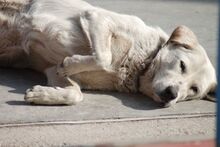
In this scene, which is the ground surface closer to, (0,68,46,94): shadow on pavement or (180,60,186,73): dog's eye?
(0,68,46,94): shadow on pavement

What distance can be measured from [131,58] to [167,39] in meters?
0.46

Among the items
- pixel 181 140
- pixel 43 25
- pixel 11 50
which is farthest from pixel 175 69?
pixel 181 140

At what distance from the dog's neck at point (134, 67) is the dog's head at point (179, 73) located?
57 millimetres

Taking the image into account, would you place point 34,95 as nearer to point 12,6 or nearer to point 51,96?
point 51,96

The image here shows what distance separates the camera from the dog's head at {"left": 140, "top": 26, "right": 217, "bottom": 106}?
478 centimetres

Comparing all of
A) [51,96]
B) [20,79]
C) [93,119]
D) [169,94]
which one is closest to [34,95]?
[51,96]

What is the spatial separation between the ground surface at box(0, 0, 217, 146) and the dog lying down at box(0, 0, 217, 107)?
0.14m

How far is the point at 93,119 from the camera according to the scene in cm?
431

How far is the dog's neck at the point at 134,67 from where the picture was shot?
4.96 meters

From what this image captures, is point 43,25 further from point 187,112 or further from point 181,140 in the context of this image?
point 181,140

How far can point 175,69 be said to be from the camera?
16.0 ft

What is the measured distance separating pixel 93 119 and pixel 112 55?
2.71ft

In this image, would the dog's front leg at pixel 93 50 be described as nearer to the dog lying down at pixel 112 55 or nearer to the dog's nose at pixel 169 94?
the dog lying down at pixel 112 55

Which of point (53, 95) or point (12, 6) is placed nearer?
point (53, 95)
